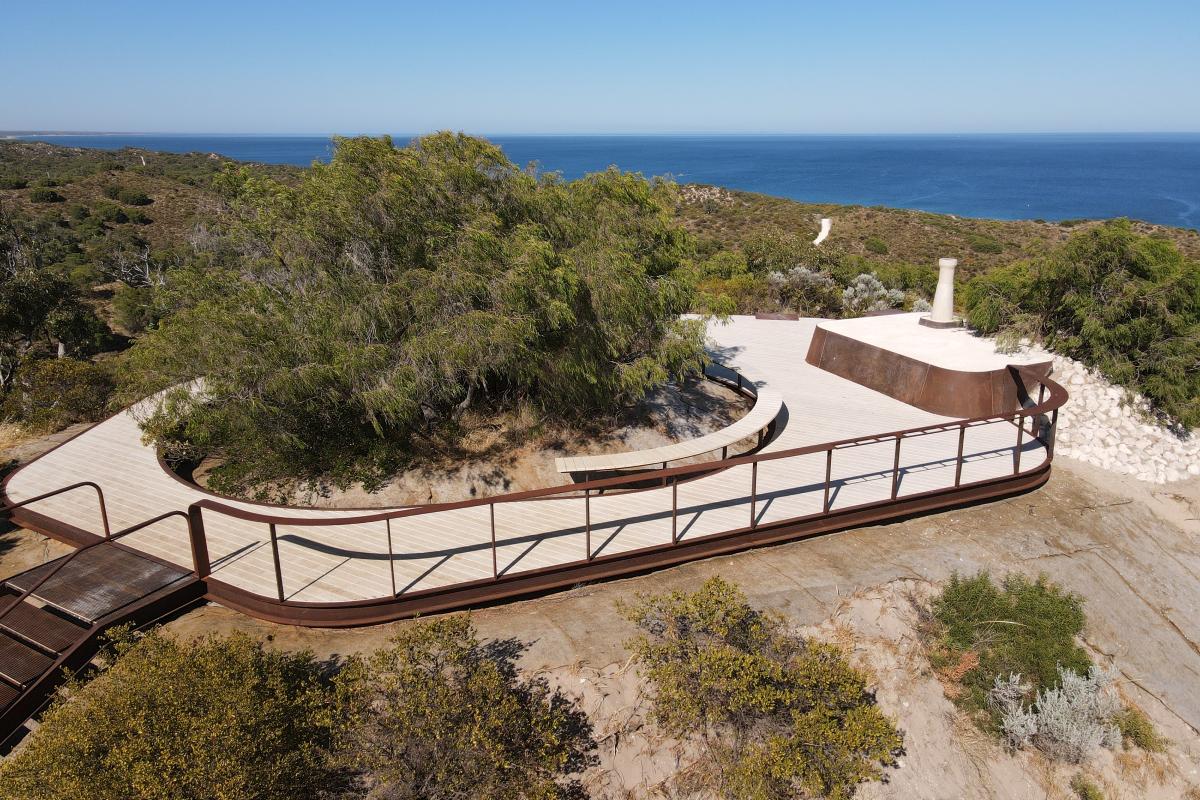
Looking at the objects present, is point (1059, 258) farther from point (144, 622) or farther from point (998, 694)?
point (144, 622)

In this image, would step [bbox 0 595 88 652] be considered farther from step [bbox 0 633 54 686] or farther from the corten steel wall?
the corten steel wall

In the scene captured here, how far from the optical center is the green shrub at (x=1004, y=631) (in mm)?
6539

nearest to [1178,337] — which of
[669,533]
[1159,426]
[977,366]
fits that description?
[1159,426]

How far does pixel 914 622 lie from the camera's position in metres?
7.08

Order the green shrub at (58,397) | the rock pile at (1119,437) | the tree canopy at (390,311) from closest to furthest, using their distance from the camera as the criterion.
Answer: the tree canopy at (390,311) → the rock pile at (1119,437) → the green shrub at (58,397)

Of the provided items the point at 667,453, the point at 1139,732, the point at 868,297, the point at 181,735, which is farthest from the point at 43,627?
the point at 868,297

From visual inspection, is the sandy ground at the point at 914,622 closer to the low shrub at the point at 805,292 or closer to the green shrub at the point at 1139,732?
the green shrub at the point at 1139,732

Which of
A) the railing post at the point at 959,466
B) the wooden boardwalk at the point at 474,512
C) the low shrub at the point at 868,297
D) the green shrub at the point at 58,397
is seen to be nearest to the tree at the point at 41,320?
the green shrub at the point at 58,397

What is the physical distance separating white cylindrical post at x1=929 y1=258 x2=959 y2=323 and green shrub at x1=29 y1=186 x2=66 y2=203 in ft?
145

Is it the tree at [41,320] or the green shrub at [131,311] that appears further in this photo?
the green shrub at [131,311]

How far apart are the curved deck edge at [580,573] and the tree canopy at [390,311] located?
2.22m

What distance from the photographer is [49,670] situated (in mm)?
5711

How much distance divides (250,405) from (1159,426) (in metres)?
13.2

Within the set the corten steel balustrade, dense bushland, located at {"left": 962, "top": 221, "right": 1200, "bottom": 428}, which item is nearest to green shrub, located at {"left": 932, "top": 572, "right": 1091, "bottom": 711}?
the corten steel balustrade
